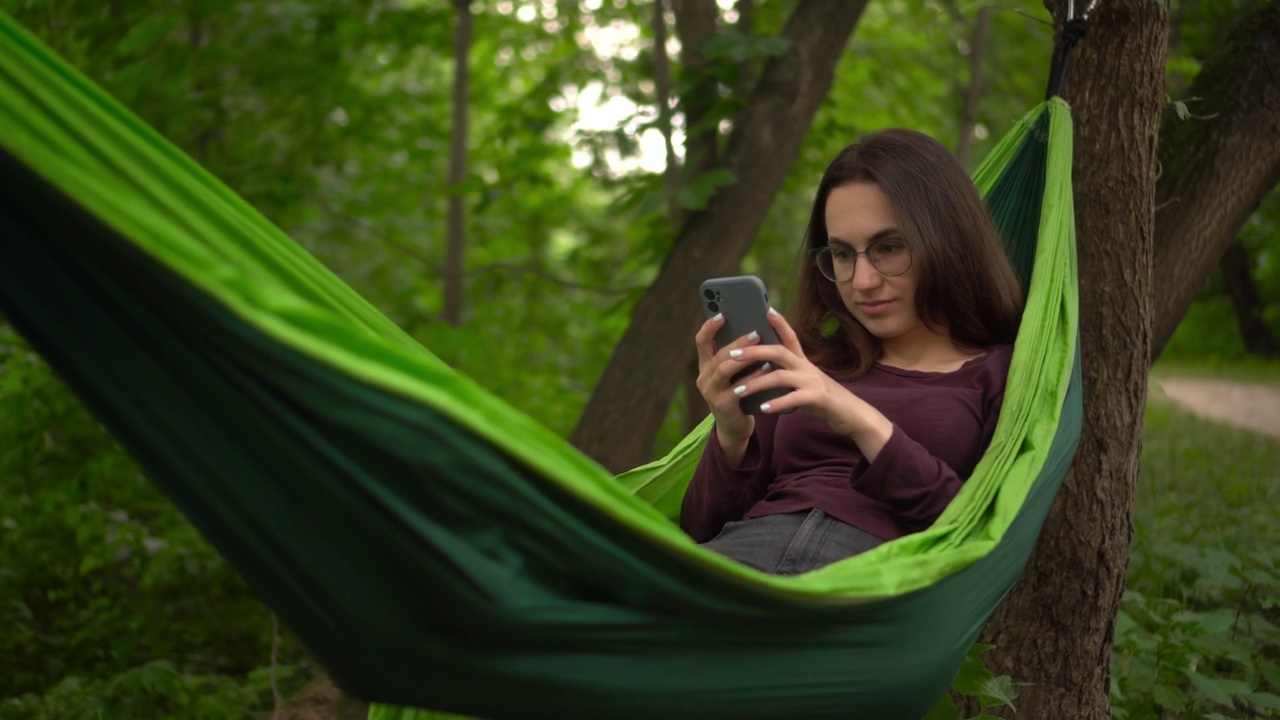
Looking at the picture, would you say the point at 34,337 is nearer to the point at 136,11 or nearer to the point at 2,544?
the point at 136,11

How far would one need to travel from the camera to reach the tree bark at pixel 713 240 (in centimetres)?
332

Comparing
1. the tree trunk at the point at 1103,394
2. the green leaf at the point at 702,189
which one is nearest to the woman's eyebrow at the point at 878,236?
the tree trunk at the point at 1103,394

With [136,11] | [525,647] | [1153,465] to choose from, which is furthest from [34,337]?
[1153,465]

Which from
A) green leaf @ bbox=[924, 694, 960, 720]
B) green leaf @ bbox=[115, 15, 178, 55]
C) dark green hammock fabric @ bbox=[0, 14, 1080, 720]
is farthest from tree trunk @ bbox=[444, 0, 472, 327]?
dark green hammock fabric @ bbox=[0, 14, 1080, 720]

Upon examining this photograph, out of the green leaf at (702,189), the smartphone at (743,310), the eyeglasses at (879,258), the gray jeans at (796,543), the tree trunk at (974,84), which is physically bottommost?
the gray jeans at (796,543)

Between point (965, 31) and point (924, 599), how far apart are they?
224 inches

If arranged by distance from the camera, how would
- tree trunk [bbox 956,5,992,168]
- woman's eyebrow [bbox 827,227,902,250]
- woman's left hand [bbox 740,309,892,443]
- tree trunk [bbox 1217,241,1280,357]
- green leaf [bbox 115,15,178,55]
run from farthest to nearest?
tree trunk [bbox 1217,241,1280,357]
tree trunk [bbox 956,5,992,168]
green leaf [bbox 115,15,178,55]
woman's eyebrow [bbox 827,227,902,250]
woman's left hand [bbox 740,309,892,443]

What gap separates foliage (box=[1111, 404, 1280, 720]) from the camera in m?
2.29

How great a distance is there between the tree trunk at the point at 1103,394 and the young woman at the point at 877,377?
410 millimetres

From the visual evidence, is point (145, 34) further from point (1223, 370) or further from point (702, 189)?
point (1223, 370)

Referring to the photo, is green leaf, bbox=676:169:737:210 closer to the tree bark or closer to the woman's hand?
the tree bark

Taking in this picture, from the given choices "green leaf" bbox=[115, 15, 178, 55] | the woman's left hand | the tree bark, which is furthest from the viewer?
the tree bark

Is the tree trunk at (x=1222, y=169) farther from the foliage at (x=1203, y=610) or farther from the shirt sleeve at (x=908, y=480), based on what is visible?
the shirt sleeve at (x=908, y=480)

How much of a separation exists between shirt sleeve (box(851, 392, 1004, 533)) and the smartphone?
160 mm
